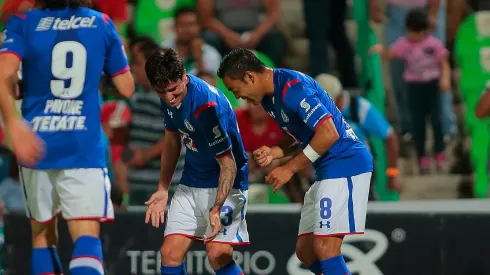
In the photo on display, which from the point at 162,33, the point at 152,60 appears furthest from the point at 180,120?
the point at 162,33

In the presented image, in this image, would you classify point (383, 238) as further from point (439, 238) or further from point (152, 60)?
point (152, 60)

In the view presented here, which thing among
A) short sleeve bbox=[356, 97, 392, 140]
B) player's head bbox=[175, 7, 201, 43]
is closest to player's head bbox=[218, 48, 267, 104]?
short sleeve bbox=[356, 97, 392, 140]

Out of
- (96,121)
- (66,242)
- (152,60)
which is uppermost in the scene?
(152,60)

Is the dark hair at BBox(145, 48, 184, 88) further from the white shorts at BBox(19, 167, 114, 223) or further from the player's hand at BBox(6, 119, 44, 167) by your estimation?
the player's hand at BBox(6, 119, 44, 167)

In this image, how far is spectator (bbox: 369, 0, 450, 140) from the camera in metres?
11.2

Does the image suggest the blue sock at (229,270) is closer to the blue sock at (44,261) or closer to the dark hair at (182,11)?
the blue sock at (44,261)

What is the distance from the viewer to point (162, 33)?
11.4 meters

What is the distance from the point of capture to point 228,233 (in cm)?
718

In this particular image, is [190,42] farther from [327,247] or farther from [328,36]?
[327,247]

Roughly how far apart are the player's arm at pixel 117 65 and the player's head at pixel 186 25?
135 inches

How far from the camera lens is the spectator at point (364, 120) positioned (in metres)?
9.30

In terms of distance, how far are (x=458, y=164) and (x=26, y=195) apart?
534 centimetres

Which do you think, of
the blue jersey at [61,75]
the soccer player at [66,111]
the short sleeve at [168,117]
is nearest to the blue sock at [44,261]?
the soccer player at [66,111]

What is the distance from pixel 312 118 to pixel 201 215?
3.42ft
